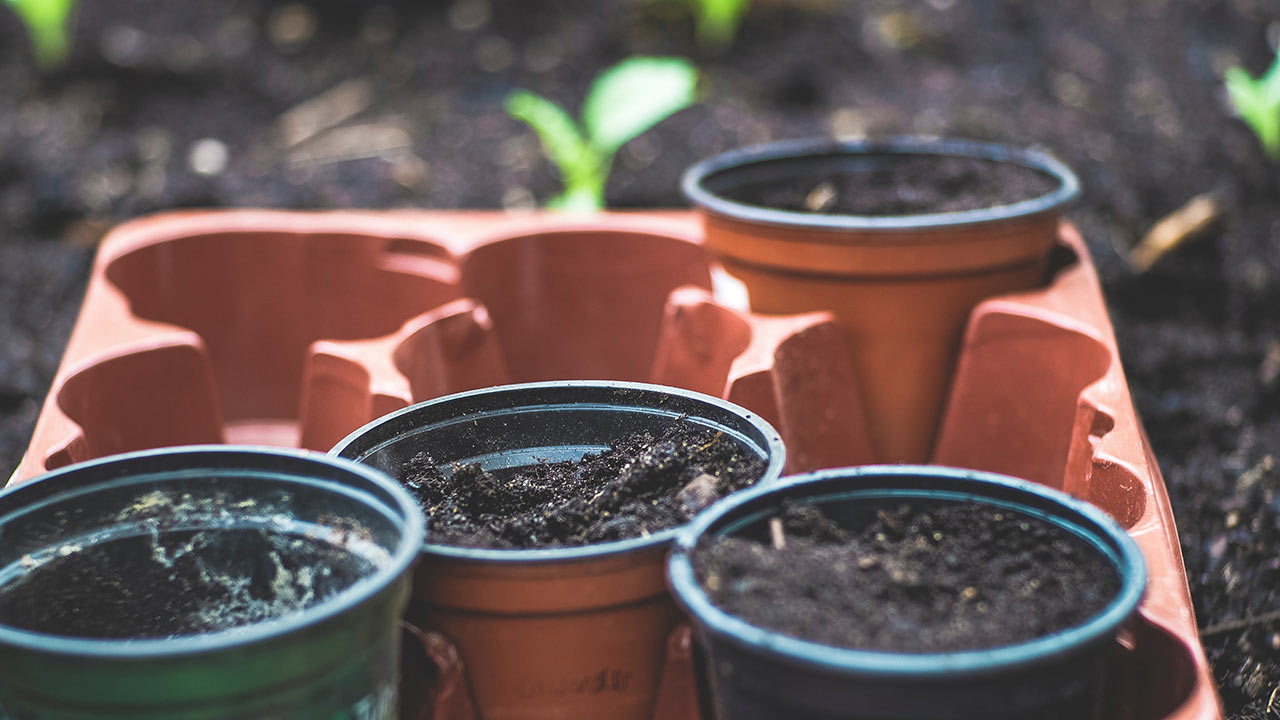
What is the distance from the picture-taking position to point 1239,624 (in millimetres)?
2070

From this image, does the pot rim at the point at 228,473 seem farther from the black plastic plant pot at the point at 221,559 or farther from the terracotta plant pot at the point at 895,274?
the terracotta plant pot at the point at 895,274

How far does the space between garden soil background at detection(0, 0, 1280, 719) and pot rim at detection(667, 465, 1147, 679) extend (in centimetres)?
99

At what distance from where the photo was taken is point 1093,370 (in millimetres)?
2027

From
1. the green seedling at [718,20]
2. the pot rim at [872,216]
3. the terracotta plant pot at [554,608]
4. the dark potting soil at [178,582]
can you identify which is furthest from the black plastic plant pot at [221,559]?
the green seedling at [718,20]

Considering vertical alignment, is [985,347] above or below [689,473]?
below

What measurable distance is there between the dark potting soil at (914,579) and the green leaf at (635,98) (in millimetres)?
2300

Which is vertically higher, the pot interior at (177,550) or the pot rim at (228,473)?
the pot rim at (228,473)

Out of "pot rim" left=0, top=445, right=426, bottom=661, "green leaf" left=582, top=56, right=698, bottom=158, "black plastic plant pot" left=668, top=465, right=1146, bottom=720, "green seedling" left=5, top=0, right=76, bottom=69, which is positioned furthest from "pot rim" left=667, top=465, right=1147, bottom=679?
"green seedling" left=5, top=0, right=76, bottom=69

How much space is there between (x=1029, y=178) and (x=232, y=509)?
1.85m

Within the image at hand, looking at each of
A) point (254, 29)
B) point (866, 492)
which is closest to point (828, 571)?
point (866, 492)

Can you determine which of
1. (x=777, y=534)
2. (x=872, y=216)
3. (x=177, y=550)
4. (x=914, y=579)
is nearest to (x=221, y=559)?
(x=177, y=550)

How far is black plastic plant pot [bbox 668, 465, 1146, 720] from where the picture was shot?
1.04 m

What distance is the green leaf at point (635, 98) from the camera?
3445 mm

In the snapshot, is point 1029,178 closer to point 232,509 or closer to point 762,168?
point 762,168
